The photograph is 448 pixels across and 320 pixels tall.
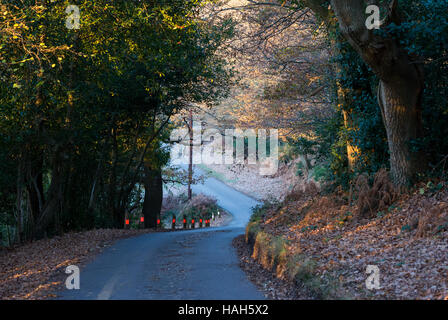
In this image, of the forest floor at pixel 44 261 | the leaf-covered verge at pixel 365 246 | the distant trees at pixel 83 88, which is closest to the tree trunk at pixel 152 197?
the distant trees at pixel 83 88

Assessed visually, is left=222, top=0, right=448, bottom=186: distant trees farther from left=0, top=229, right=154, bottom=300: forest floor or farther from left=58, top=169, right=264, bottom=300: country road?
left=0, top=229, right=154, bottom=300: forest floor

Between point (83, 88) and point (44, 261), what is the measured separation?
5.82m

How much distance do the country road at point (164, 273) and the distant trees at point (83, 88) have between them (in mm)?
4255

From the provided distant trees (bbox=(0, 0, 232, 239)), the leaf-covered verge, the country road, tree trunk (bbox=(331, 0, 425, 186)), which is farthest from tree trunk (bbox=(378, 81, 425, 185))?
distant trees (bbox=(0, 0, 232, 239))

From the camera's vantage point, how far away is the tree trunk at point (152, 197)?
29891 mm

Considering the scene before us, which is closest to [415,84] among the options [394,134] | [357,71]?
[394,134]

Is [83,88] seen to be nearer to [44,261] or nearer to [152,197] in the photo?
[44,261]

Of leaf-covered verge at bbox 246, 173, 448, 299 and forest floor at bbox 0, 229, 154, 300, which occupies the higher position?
leaf-covered verge at bbox 246, 173, 448, 299

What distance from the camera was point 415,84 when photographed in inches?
434

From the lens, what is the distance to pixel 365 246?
9250mm

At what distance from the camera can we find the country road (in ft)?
26.6

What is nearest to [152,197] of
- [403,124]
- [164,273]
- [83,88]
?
[83,88]

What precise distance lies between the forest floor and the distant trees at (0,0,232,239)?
1.75m
